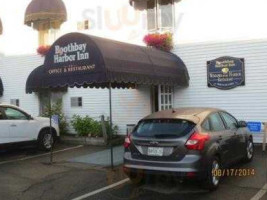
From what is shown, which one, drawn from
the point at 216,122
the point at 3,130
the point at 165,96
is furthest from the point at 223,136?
the point at 3,130

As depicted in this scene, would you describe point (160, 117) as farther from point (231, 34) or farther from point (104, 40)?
point (231, 34)

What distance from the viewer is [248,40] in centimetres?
1324

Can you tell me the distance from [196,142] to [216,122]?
136 centimetres

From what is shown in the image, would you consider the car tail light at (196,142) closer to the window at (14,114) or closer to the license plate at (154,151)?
the license plate at (154,151)

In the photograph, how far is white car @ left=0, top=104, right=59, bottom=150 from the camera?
41.1 ft

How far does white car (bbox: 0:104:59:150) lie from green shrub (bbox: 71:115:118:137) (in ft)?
6.40

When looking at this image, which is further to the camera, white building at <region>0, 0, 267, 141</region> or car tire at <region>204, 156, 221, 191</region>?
white building at <region>0, 0, 267, 141</region>

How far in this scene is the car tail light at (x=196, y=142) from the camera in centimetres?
733

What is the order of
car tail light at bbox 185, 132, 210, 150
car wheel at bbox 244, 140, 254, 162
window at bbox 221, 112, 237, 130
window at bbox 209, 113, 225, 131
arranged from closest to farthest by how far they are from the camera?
car tail light at bbox 185, 132, 210, 150 → window at bbox 209, 113, 225, 131 → window at bbox 221, 112, 237, 130 → car wheel at bbox 244, 140, 254, 162

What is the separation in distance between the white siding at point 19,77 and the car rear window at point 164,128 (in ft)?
36.5

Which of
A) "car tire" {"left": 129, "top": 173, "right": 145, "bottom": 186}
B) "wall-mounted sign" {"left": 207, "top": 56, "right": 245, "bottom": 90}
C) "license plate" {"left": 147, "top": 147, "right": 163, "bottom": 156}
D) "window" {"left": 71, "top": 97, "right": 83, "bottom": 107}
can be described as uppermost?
"wall-mounted sign" {"left": 207, "top": 56, "right": 245, "bottom": 90}

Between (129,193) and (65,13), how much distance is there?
1185 centimetres

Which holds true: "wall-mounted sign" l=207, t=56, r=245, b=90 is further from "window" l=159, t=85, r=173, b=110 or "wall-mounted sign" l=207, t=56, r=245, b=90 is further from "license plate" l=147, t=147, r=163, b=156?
"license plate" l=147, t=147, r=163, b=156

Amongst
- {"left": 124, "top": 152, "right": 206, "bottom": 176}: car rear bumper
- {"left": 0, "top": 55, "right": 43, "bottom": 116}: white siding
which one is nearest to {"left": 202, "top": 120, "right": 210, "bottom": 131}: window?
{"left": 124, "top": 152, "right": 206, "bottom": 176}: car rear bumper
